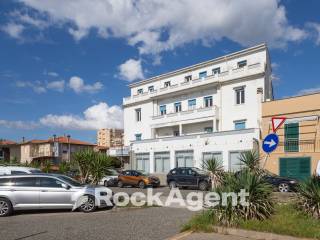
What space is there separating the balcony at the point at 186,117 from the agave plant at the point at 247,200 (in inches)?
1182

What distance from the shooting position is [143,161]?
4297 cm

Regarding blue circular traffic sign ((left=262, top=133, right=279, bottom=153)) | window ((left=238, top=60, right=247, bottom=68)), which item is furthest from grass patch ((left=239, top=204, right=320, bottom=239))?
window ((left=238, top=60, right=247, bottom=68))

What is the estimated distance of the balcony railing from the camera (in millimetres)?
28531

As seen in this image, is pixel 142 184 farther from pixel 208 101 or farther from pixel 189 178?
pixel 208 101

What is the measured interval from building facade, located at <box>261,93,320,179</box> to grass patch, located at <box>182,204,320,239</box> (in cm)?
1926

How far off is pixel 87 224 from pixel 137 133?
39.6 m

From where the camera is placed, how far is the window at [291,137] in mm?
29609

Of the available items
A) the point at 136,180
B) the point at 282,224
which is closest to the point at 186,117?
the point at 136,180

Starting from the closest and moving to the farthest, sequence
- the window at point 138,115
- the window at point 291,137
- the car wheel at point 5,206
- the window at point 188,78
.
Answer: the car wheel at point 5,206 → the window at point 291,137 → the window at point 188,78 → the window at point 138,115

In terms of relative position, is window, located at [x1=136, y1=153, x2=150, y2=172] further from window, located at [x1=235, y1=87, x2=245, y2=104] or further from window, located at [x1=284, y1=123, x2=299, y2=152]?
window, located at [x1=284, y1=123, x2=299, y2=152]

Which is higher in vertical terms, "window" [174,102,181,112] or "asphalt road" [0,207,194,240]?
"window" [174,102,181,112]

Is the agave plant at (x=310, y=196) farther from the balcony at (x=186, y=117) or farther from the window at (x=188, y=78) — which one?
the window at (x=188, y=78)

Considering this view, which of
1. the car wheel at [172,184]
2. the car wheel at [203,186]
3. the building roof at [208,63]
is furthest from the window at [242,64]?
the car wheel at [203,186]

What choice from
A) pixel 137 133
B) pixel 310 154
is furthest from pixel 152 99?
pixel 310 154
